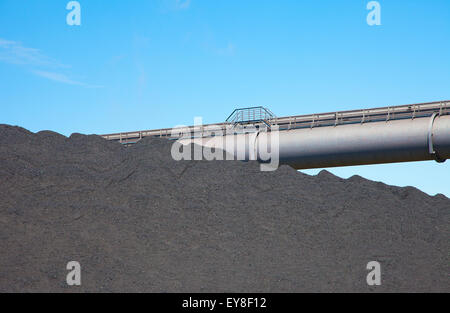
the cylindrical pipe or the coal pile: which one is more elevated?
the cylindrical pipe

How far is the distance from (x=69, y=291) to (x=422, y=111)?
15.3 metres

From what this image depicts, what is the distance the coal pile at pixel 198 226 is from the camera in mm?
14031

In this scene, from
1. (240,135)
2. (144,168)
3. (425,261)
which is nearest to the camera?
(425,261)

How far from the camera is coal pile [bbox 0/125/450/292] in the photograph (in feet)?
46.0

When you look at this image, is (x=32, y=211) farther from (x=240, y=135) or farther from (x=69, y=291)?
(x=240, y=135)

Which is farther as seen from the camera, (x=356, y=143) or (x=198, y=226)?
(x=356, y=143)

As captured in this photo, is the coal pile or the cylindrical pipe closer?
the coal pile

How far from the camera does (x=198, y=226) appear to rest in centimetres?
1583

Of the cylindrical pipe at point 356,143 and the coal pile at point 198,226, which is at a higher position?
the cylindrical pipe at point 356,143

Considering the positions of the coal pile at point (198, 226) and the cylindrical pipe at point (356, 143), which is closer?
the coal pile at point (198, 226)

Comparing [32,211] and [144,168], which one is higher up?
[144,168]

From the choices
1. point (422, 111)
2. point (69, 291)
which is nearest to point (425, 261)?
point (422, 111)
